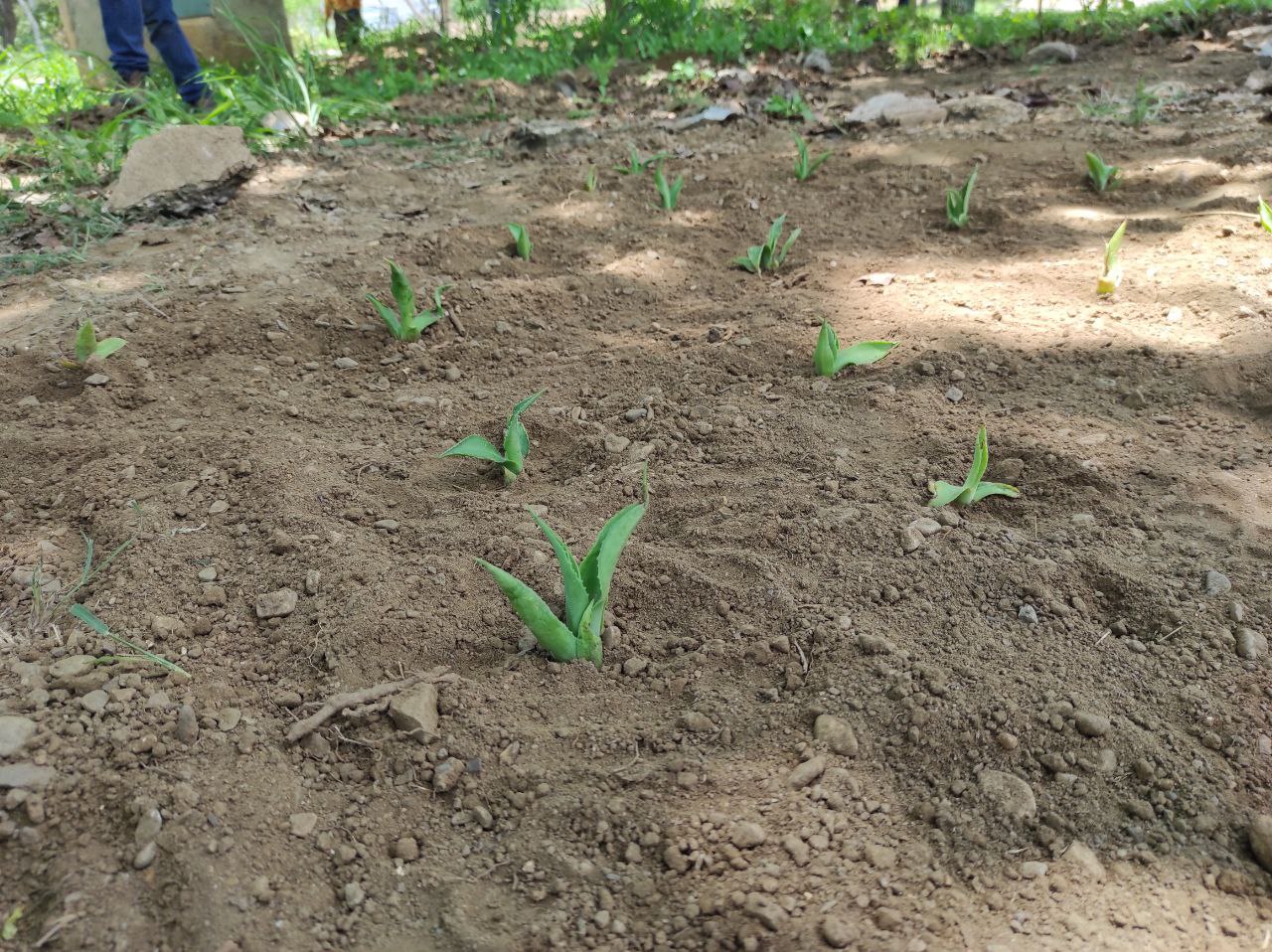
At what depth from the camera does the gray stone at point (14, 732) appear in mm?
1449

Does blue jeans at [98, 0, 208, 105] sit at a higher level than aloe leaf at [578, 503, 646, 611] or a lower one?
higher

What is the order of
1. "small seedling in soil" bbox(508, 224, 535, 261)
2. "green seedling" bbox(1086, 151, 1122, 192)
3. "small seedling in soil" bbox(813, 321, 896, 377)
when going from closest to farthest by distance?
"small seedling in soil" bbox(813, 321, 896, 377) < "small seedling in soil" bbox(508, 224, 535, 261) < "green seedling" bbox(1086, 151, 1122, 192)

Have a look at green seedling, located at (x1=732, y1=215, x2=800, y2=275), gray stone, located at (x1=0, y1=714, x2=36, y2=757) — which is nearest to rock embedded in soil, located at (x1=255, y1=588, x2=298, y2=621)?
gray stone, located at (x1=0, y1=714, x2=36, y2=757)

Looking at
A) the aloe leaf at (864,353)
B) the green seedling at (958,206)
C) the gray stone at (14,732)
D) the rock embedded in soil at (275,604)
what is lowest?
the rock embedded in soil at (275,604)

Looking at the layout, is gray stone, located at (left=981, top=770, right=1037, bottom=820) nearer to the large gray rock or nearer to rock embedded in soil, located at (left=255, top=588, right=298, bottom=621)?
rock embedded in soil, located at (left=255, top=588, right=298, bottom=621)

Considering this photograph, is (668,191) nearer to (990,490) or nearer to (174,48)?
(990,490)

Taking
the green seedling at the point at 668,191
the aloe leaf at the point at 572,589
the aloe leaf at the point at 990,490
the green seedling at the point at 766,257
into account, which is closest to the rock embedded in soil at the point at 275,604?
the aloe leaf at the point at 572,589

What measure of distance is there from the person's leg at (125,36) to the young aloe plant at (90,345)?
11.4ft

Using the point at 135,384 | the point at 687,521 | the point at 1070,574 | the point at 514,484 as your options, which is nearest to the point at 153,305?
the point at 135,384

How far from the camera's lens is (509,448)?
7.07ft

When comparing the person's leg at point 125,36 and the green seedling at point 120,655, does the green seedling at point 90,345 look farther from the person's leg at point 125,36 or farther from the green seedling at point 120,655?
the person's leg at point 125,36

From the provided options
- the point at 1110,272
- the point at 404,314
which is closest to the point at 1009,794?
the point at 1110,272

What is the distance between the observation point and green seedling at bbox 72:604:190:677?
1.63 metres

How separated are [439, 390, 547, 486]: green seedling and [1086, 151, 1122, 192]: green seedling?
2452 millimetres
